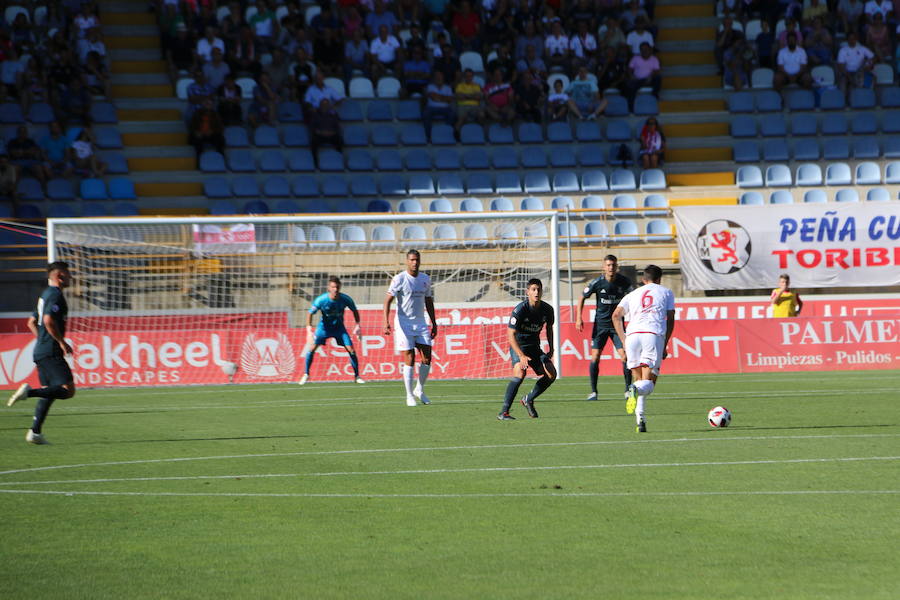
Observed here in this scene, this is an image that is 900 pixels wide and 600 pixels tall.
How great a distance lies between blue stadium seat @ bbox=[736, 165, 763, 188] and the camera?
30.1m

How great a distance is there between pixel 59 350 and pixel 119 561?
6.61 m

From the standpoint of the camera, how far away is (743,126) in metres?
32.2

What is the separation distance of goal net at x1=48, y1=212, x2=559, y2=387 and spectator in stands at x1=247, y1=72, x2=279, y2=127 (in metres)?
4.96

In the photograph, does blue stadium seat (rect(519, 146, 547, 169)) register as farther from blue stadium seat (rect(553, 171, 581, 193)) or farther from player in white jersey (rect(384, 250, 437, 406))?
player in white jersey (rect(384, 250, 437, 406))

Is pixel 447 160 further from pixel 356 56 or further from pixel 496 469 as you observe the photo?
pixel 496 469

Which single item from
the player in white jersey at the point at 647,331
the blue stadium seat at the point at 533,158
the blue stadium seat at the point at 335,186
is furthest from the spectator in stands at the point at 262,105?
the player in white jersey at the point at 647,331

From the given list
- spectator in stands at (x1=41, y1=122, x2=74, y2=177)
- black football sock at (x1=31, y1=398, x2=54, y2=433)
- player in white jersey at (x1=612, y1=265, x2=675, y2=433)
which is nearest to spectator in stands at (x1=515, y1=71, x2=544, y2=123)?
spectator in stands at (x1=41, y1=122, x2=74, y2=177)

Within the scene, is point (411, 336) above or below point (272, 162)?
below

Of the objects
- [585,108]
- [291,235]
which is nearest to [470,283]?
[291,235]

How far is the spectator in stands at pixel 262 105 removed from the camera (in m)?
30.7

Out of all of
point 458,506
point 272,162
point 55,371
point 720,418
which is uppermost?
point 272,162

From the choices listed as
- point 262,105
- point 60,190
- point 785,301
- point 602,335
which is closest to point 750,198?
point 785,301

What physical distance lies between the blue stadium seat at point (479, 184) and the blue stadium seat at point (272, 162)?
176 inches

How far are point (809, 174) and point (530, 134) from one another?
6.84 m
